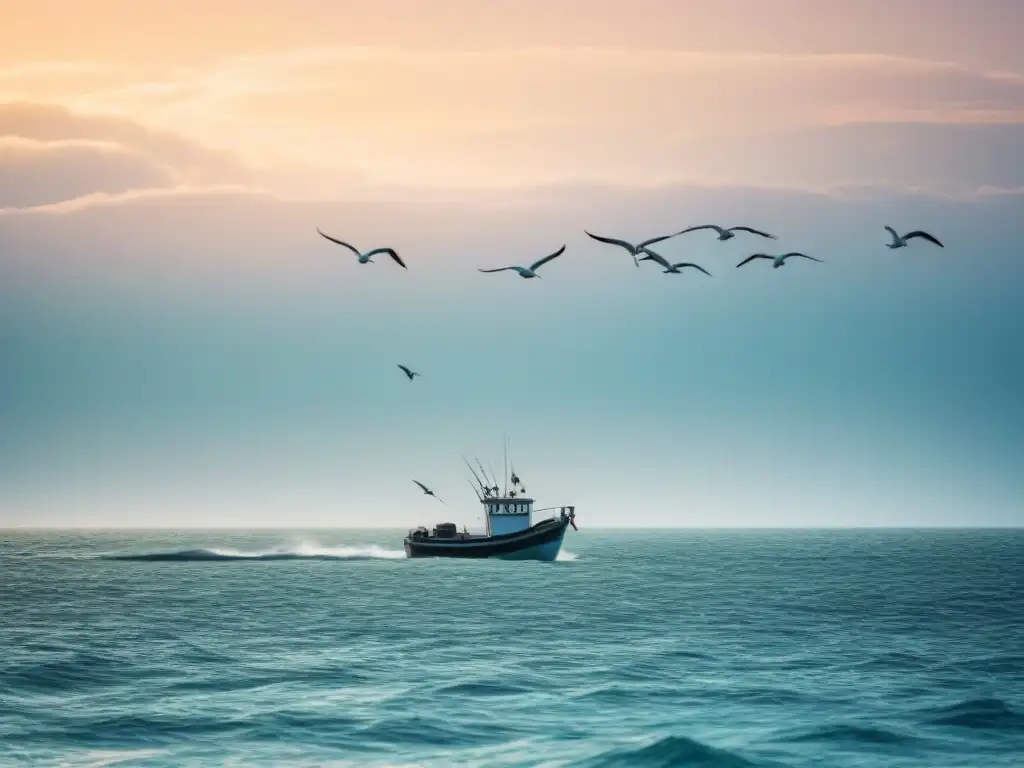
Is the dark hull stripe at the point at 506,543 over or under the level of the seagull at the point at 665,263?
under

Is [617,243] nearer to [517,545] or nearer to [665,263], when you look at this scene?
[665,263]

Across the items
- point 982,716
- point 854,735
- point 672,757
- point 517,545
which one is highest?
point 517,545

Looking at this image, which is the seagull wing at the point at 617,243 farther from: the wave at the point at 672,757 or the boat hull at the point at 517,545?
the boat hull at the point at 517,545

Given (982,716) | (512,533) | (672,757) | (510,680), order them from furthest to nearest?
(512,533), (510,680), (982,716), (672,757)

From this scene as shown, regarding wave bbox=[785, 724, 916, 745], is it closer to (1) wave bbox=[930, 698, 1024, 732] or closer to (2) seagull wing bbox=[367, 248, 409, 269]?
(1) wave bbox=[930, 698, 1024, 732]

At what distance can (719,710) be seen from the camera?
116 ft

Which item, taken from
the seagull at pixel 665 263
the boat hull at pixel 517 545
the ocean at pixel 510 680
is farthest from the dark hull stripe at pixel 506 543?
the seagull at pixel 665 263

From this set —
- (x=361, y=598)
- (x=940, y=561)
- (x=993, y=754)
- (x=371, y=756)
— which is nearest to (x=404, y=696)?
(x=371, y=756)

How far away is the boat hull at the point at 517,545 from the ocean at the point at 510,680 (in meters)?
28.6

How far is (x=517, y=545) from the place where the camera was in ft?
356

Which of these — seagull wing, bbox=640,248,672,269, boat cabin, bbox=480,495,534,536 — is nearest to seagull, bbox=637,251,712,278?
seagull wing, bbox=640,248,672,269

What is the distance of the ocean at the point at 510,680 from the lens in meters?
31.2

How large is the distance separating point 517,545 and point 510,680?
68.4 m

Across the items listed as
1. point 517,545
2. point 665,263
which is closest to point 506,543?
point 517,545
